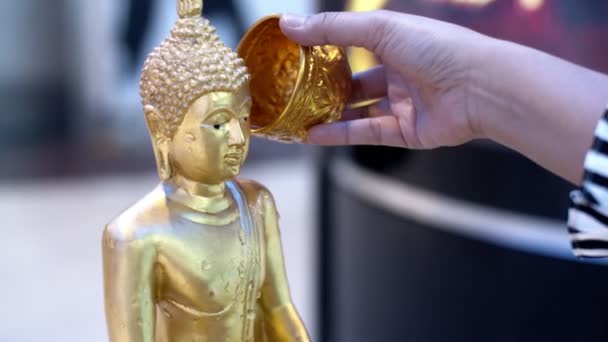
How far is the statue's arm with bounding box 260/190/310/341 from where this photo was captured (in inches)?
33.4

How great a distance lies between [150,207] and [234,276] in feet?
0.37

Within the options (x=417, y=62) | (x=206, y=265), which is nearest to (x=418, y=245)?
(x=417, y=62)

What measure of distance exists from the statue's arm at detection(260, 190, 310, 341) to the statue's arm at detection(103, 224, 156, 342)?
0.46 ft

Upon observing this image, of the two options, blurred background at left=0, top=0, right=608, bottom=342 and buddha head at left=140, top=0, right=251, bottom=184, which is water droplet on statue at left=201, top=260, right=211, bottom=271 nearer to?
buddha head at left=140, top=0, right=251, bottom=184

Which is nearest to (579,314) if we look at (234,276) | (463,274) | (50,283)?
(463,274)

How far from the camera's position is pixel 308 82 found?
806mm

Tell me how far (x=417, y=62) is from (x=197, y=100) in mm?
267

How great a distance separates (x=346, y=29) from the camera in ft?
2.83

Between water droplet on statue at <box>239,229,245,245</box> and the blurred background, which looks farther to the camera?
the blurred background

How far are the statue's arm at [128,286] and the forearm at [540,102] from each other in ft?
1.34

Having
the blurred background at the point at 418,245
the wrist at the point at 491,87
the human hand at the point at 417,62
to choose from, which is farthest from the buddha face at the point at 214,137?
the blurred background at the point at 418,245

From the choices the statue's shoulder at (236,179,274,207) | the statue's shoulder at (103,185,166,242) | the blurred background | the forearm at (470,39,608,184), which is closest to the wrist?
the forearm at (470,39,608,184)

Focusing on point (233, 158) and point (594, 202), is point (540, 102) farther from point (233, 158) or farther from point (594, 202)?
point (233, 158)

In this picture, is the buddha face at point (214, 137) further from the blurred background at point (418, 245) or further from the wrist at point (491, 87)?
the blurred background at point (418, 245)
